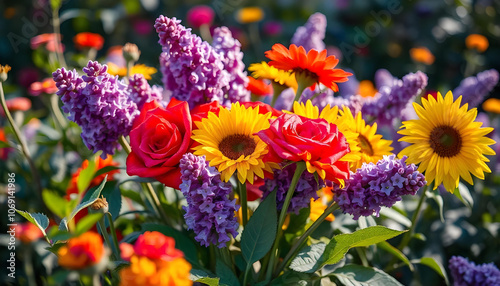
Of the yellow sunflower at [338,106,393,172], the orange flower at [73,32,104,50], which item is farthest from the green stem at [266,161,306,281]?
the orange flower at [73,32,104,50]

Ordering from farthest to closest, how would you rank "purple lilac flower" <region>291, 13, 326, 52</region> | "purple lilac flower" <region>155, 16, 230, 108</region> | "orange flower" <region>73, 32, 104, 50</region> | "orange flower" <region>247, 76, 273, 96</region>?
1. "orange flower" <region>73, 32, 104, 50</region>
2. "purple lilac flower" <region>291, 13, 326, 52</region>
3. "orange flower" <region>247, 76, 273, 96</region>
4. "purple lilac flower" <region>155, 16, 230, 108</region>

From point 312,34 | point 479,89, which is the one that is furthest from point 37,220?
point 479,89

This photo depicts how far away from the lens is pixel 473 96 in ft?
3.30

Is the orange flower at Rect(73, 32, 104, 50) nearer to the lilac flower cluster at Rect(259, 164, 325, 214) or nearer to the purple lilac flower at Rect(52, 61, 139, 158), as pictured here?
the purple lilac flower at Rect(52, 61, 139, 158)

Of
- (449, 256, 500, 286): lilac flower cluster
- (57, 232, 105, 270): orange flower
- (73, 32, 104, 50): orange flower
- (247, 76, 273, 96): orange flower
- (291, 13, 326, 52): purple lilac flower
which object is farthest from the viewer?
(73, 32, 104, 50): orange flower

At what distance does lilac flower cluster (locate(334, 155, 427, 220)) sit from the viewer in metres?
0.50

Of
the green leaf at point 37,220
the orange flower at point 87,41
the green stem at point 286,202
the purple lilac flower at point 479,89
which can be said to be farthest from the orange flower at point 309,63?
the orange flower at point 87,41

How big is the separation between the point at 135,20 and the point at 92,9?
21 centimetres

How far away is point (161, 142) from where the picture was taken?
0.60 m

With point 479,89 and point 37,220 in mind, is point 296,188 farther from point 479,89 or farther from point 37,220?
point 479,89

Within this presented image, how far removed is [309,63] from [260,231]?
24cm

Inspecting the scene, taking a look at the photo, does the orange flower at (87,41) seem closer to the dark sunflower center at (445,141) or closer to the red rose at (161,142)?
the red rose at (161,142)

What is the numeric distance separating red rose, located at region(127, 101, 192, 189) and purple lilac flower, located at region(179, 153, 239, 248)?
0.05 m

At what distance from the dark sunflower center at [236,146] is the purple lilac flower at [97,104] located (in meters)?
0.14
